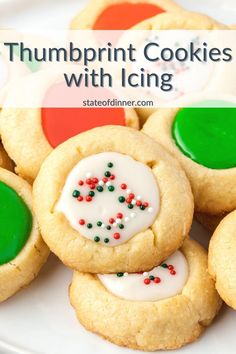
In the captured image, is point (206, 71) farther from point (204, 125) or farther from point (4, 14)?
point (4, 14)

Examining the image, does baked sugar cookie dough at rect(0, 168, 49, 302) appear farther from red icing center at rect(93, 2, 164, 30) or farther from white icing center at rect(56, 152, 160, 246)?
red icing center at rect(93, 2, 164, 30)

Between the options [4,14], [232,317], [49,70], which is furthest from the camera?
[4,14]

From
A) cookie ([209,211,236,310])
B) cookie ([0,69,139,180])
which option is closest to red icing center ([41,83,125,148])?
cookie ([0,69,139,180])

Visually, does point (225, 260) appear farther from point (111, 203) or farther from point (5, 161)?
point (5, 161)

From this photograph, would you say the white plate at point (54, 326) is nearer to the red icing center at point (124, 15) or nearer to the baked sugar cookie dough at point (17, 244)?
the baked sugar cookie dough at point (17, 244)

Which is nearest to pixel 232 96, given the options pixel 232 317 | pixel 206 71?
pixel 206 71

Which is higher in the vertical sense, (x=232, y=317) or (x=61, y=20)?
(x=61, y=20)
